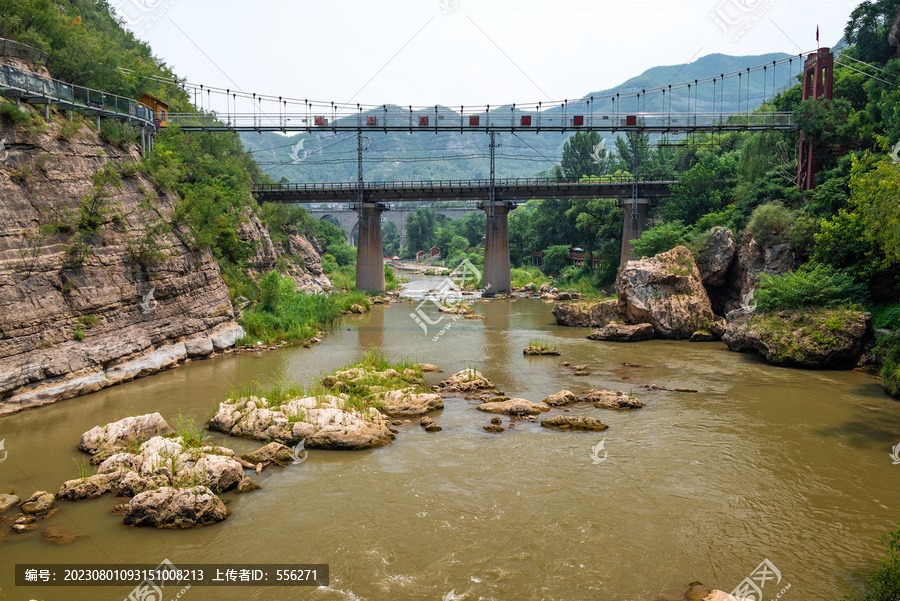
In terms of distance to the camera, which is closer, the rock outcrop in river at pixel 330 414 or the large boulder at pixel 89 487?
the large boulder at pixel 89 487

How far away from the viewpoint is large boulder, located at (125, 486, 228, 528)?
40.2ft

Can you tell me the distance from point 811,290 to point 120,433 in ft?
86.2

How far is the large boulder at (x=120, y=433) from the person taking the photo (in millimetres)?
15719

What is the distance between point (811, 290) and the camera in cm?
2625

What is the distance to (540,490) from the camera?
14.0 meters

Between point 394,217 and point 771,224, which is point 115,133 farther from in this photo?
point 394,217

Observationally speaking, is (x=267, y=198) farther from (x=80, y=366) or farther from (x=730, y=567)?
(x=730, y=567)

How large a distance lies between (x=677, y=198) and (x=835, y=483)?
3667 cm

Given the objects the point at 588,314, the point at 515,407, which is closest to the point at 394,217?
the point at 588,314

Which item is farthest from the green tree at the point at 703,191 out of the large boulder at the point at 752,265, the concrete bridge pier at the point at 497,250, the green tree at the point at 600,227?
the concrete bridge pier at the point at 497,250

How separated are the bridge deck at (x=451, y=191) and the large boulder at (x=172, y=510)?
45.7 m

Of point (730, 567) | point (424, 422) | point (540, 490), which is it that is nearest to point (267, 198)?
point (424, 422)

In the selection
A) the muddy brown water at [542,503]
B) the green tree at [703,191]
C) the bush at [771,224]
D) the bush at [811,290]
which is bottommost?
the muddy brown water at [542,503]

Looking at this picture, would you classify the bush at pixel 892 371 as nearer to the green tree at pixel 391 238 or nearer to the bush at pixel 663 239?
the bush at pixel 663 239
